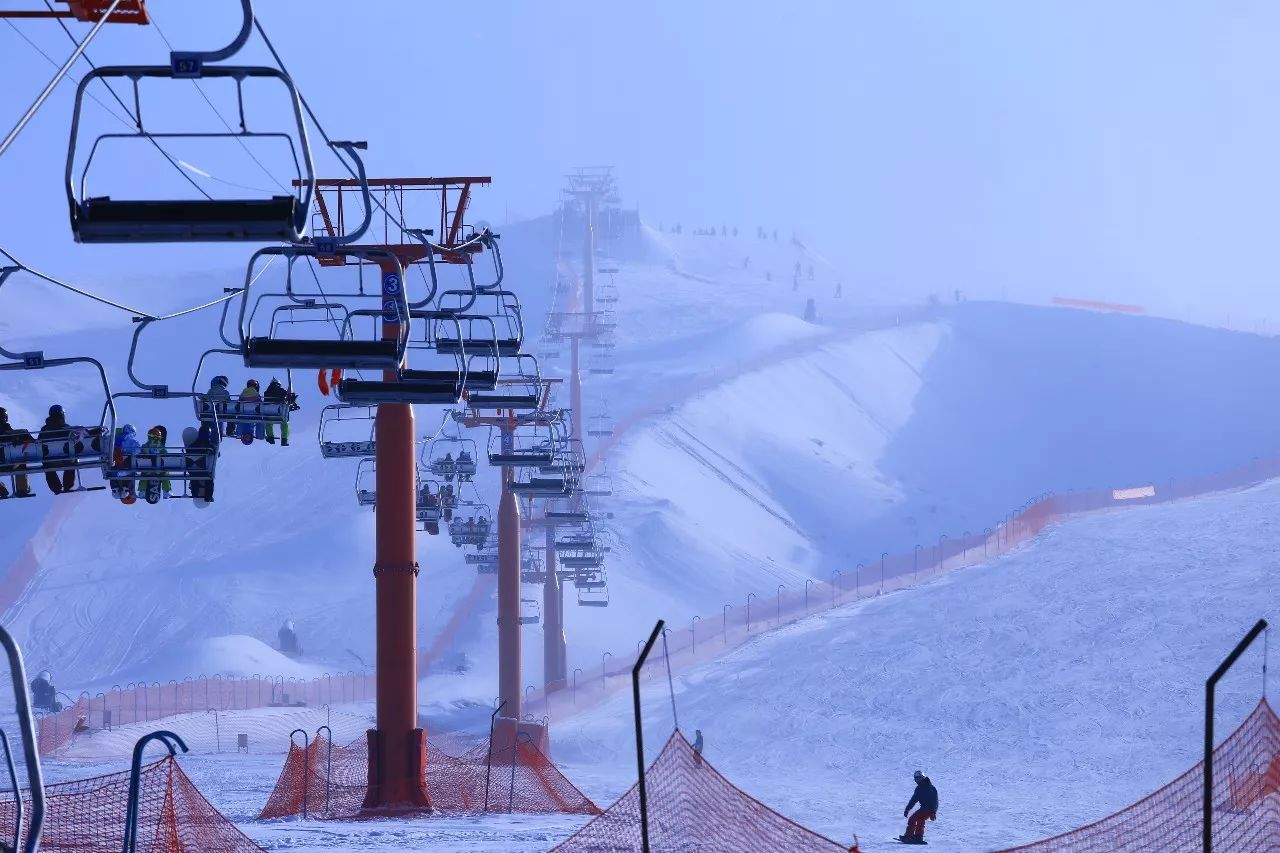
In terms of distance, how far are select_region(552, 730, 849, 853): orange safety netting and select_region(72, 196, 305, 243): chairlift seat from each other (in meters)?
7.34

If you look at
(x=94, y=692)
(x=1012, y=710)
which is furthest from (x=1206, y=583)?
(x=94, y=692)

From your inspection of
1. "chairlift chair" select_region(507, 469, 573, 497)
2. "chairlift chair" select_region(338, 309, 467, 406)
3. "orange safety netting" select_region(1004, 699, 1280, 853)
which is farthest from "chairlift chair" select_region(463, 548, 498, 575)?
"chairlift chair" select_region(338, 309, 467, 406)

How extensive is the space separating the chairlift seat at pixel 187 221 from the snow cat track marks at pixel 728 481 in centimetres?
7271

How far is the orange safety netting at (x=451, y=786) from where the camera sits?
73.3ft

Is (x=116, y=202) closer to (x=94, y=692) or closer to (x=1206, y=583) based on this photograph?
(x=1206, y=583)

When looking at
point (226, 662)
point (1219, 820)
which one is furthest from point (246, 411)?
point (226, 662)

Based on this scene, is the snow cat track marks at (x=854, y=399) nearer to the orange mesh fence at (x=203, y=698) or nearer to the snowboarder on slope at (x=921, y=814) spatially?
the orange mesh fence at (x=203, y=698)

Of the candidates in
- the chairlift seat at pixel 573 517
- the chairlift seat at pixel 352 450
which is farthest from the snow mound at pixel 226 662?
the chairlift seat at pixel 352 450

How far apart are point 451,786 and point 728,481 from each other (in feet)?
193

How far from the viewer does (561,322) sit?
110 metres

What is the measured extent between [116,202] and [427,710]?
39.4 meters

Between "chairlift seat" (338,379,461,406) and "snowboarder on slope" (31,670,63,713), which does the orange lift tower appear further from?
"snowboarder on slope" (31,670,63,713)

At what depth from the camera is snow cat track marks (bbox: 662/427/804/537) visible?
267 ft

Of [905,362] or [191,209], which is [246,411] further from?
[905,362]
